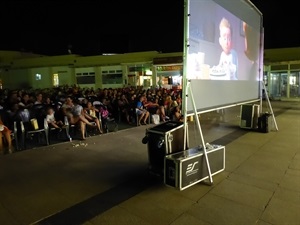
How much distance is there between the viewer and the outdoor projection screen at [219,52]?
411 centimetres

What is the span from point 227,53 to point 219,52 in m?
0.54

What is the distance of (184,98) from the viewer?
158 inches

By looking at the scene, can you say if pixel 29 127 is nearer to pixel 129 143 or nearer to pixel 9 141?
pixel 9 141

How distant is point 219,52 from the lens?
197 inches

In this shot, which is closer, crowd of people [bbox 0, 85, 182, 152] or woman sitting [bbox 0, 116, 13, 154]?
woman sitting [bbox 0, 116, 13, 154]

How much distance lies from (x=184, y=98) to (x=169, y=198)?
58.4 inches

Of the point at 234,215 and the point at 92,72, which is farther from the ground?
the point at 92,72

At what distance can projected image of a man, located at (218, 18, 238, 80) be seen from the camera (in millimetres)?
5152


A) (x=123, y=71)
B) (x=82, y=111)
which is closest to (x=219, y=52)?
(x=82, y=111)

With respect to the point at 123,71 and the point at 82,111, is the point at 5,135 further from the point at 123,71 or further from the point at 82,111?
the point at 123,71

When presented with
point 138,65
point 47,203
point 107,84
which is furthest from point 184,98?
point 107,84

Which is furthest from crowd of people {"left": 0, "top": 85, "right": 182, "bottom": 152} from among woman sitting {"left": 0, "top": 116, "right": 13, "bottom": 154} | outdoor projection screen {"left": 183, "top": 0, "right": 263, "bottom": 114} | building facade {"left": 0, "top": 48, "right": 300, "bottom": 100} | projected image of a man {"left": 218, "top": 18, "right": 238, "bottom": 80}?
building facade {"left": 0, "top": 48, "right": 300, "bottom": 100}

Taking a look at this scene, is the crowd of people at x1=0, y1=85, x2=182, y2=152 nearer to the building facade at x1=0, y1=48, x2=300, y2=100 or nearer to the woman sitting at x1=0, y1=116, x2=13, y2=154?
the woman sitting at x1=0, y1=116, x2=13, y2=154

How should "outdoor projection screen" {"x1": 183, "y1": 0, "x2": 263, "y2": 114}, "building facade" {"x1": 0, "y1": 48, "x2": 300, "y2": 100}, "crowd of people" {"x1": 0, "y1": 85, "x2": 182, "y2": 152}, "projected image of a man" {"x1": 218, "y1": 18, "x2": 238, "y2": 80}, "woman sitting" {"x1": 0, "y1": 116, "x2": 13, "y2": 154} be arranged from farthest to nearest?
"building facade" {"x1": 0, "y1": 48, "x2": 300, "y2": 100} → "crowd of people" {"x1": 0, "y1": 85, "x2": 182, "y2": 152} → "woman sitting" {"x1": 0, "y1": 116, "x2": 13, "y2": 154} → "projected image of a man" {"x1": 218, "y1": 18, "x2": 238, "y2": 80} → "outdoor projection screen" {"x1": 183, "y1": 0, "x2": 263, "y2": 114}
